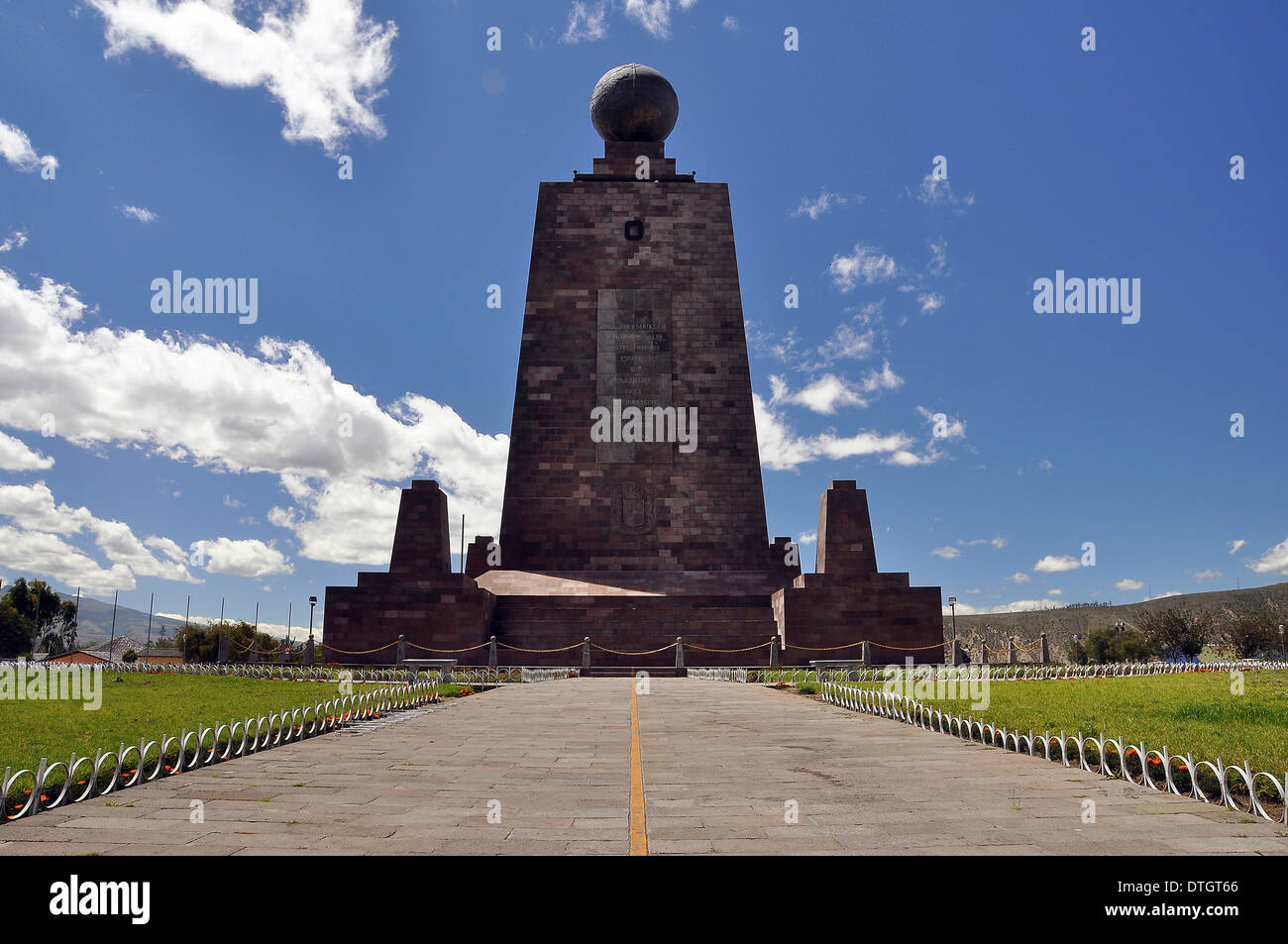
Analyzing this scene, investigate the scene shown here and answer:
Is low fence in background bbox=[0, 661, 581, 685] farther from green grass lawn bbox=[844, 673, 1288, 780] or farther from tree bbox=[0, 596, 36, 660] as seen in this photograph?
tree bbox=[0, 596, 36, 660]

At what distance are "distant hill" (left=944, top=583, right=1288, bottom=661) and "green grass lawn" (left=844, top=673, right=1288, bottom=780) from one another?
234 feet

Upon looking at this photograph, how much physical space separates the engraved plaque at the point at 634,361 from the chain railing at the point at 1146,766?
2450 cm

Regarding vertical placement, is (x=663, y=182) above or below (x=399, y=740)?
above

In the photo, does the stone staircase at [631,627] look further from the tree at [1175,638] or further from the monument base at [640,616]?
the tree at [1175,638]

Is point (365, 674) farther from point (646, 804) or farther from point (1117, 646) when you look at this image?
point (1117, 646)

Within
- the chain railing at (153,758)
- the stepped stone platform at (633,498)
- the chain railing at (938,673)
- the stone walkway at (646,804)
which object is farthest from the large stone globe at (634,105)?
the stone walkway at (646,804)

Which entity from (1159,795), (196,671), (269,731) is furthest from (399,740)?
(196,671)

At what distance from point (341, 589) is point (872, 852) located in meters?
24.9

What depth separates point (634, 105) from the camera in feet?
125

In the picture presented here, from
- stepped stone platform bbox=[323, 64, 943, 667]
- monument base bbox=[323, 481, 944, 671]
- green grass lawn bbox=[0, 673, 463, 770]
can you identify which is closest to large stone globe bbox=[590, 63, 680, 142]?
stepped stone platform bbox=[323, 64, 943, 667]

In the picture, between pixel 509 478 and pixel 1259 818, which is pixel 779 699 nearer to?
pixel 1259 818

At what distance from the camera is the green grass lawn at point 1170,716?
7325 millimetres

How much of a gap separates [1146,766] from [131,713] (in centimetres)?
1135

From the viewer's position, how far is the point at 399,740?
9906 millimetres
